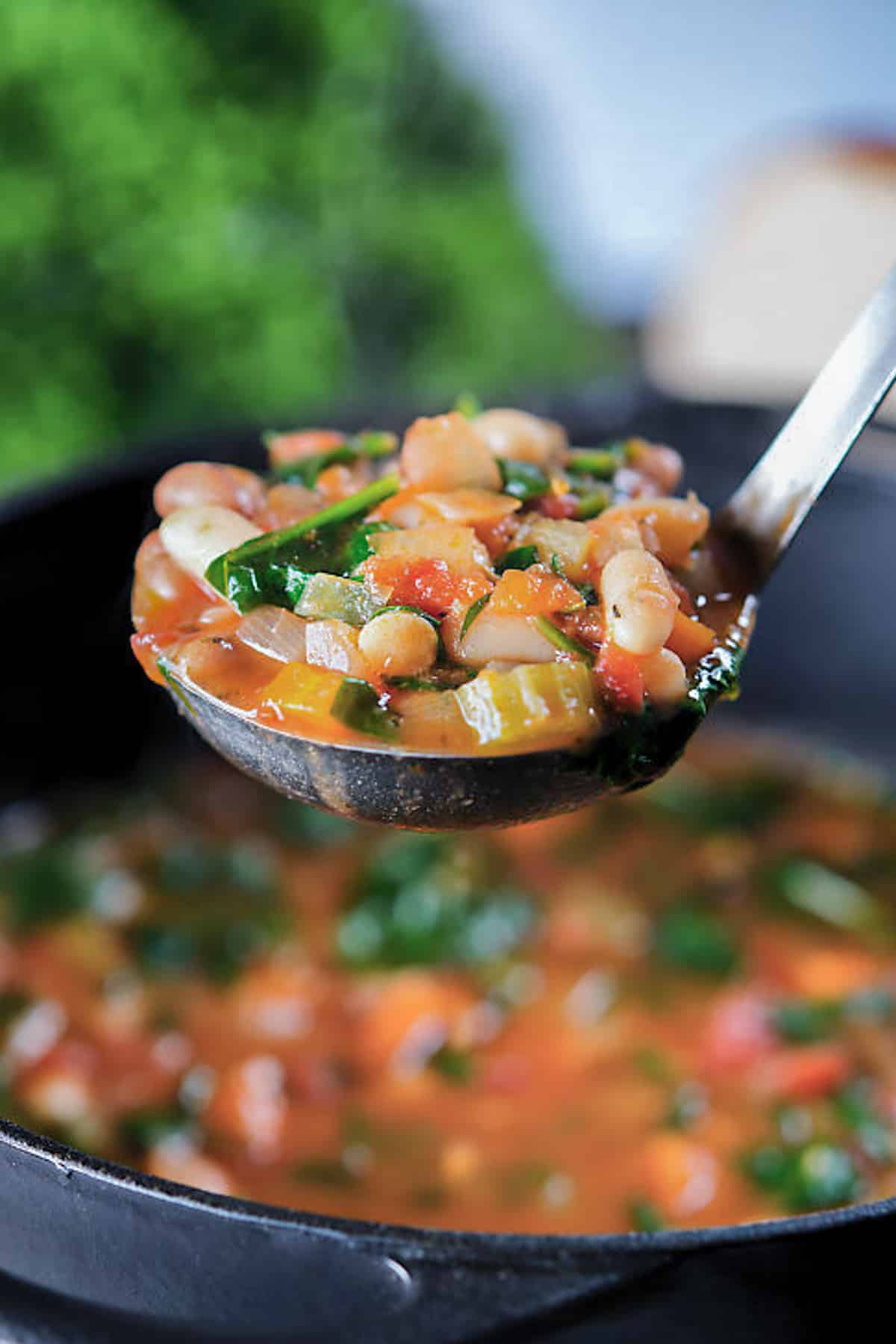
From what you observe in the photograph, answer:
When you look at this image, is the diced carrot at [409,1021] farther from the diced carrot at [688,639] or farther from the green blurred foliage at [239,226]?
the green blurred foliage at [239,226]

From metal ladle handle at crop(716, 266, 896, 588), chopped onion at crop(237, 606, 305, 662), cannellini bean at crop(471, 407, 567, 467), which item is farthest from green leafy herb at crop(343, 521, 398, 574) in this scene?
metal ladle handle at crop(716, 266, 896, 588)

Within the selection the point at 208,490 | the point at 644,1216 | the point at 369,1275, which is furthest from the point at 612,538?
the point at 644,1216

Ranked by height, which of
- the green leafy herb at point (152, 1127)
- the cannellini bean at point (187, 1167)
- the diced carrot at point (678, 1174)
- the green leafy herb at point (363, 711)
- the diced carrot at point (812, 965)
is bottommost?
the green leafy herb at point (152, 1127)

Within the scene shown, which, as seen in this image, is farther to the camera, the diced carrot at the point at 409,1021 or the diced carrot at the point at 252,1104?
the diced carrot at the point at 409,1021

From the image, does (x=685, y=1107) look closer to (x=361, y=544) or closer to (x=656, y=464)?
(x=656, y=464)

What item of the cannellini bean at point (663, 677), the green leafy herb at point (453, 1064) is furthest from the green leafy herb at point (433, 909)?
the cannellini bean at point (663, 677)

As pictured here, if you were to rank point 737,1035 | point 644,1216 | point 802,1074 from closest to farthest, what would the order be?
point 644,1216
point 802,1074
point 737,1035

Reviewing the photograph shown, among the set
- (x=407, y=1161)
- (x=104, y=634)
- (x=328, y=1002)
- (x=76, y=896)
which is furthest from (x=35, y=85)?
(x=407, y=1161)
